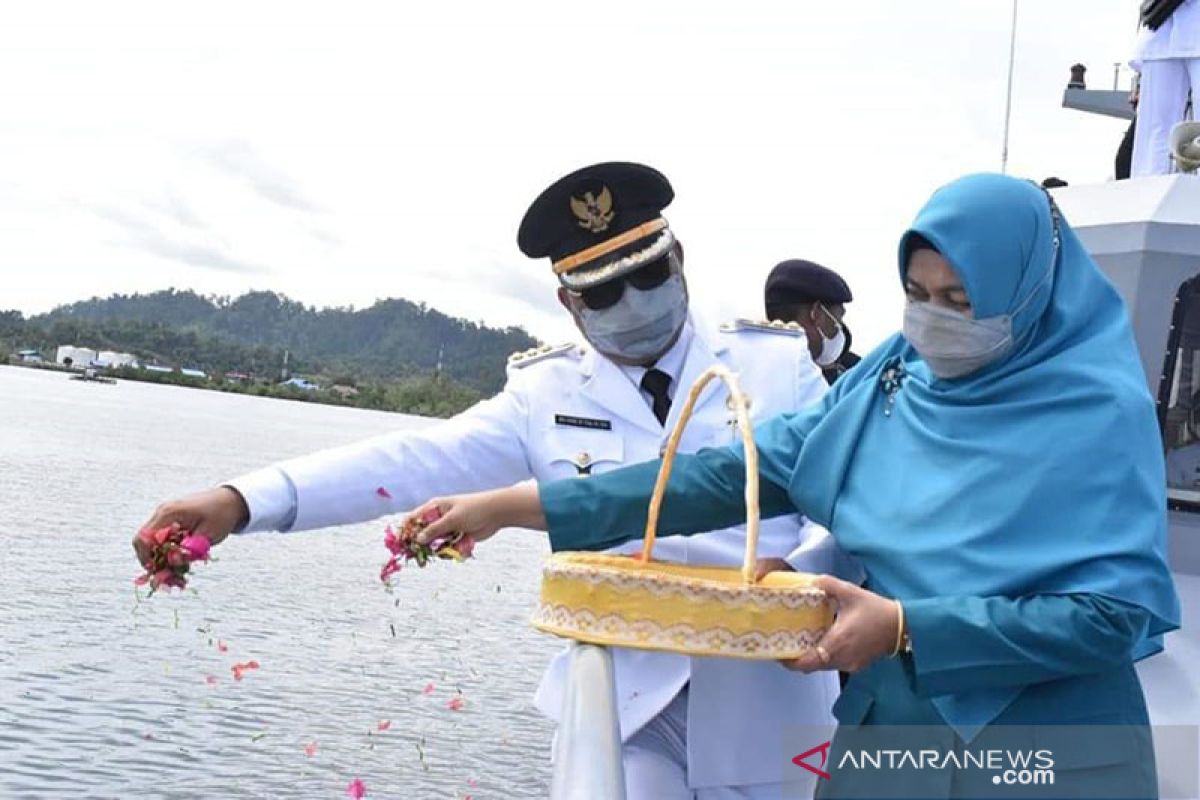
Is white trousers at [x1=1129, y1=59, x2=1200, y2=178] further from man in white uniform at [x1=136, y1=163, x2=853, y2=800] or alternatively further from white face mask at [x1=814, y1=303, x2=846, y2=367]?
man in white uniform at [x1=136, y1=163, x2=853, y2=800]

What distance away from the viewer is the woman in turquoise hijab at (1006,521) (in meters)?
2.22

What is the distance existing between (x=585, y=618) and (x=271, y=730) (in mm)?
13217

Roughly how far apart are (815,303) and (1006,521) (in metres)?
3.67

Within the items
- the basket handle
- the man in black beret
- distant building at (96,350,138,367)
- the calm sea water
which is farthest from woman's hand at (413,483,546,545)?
distant building at (96,350,138,367)

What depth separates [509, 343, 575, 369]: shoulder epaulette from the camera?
3588 millimetres

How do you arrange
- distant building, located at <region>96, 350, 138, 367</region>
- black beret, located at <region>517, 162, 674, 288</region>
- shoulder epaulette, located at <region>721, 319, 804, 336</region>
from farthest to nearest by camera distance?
distant building, located at <region>96, 350, 138, 367</region> < shoulder epaulette, located at <region>721, 319, 804, 336</region> < black beret, located at <region>517, 162, 674, 288</region>

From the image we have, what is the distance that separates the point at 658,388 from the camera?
344cm

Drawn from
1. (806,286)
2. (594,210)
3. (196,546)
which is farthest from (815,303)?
(196,546)

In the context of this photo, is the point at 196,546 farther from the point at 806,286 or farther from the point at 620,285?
the point at 806,286

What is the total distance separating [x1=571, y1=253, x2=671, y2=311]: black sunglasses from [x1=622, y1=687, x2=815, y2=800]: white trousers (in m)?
0.80

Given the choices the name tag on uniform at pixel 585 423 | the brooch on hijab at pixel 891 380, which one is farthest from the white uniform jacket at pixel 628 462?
the brooch on hijab at pixel 891 380

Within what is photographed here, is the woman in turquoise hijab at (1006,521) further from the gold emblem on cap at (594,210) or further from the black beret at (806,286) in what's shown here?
the black beret at (806,286)

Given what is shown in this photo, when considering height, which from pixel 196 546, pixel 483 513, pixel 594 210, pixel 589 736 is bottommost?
pixel 589 736

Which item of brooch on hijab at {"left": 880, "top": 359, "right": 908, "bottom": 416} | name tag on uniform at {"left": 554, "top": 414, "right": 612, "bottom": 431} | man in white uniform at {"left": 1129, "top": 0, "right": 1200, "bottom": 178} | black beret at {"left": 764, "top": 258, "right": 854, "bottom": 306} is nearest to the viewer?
brooch on hijab at {"left": 880, "top": 359, "right": 908, "bottom": 416}
